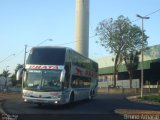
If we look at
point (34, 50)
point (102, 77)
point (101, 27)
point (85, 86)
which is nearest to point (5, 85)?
point (101, 27)

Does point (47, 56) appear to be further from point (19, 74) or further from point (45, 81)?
point (19, 74)

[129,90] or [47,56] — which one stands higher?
[47,56]

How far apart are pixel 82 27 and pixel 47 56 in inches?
2119

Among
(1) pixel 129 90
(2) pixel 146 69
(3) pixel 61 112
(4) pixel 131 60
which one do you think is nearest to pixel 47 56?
(3) pixel 61 112

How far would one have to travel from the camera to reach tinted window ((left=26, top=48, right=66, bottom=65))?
88.0 feet

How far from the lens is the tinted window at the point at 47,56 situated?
26828 mm

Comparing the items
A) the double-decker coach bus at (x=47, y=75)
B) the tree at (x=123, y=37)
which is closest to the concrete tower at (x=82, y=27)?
the tree at (x=123, y=37)

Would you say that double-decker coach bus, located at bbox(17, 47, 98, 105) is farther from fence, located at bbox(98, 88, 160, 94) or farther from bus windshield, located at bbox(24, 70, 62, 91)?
fence, located at bbox(98, 88, 160, 94)

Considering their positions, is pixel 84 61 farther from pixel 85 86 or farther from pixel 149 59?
pixel 149 59

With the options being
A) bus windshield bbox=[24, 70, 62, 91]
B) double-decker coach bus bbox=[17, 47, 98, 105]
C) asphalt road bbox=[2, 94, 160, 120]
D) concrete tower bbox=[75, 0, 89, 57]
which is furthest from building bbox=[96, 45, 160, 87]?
bus windshield bbox=[24, 70, 62, 91]

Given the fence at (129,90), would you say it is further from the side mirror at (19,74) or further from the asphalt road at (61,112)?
the side mirror at (19,74)

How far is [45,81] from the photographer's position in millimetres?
Result: 26500

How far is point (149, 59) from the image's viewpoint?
3142 inches

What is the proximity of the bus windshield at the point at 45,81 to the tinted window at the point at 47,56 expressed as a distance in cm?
59
